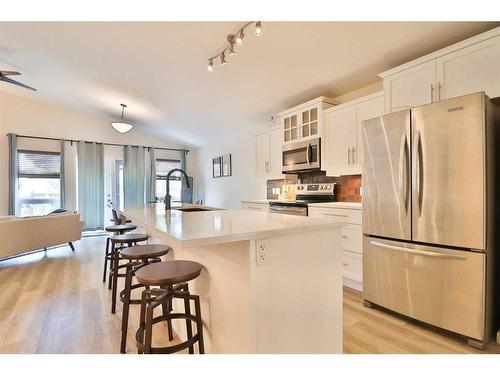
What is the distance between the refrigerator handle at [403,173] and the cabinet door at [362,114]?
25.1 inches

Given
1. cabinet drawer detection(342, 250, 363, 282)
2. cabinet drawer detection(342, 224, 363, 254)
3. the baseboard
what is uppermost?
cabinet drawer detection(342, 224, 363, 254)

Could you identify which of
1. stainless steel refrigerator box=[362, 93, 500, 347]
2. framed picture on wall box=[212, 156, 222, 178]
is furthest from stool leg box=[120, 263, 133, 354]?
framed picture on wall box=[212, 156, 222, 178]

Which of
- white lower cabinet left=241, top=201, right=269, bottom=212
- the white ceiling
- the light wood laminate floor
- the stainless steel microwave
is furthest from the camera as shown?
white lower cabinet left=241, top=201, right=269, bottom=212

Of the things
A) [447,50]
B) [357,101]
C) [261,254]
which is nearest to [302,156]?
[357,101]

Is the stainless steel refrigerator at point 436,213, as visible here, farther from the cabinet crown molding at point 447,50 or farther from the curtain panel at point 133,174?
the curtain panel at point 133,174

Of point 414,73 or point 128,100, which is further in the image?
point 128,100

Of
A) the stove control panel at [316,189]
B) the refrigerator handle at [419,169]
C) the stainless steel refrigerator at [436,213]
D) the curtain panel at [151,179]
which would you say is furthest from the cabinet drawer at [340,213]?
the curtain panel at [151,179]

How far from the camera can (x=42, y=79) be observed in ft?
15.7

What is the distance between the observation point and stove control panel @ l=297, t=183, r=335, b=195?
354 cm

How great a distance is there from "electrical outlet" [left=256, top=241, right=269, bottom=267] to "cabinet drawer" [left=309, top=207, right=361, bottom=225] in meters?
1.75

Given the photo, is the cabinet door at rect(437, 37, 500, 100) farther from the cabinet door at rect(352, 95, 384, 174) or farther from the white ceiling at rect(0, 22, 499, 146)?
the cabinet door at rect(352, 95, 384, 174)

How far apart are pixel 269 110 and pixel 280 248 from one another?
10.8ft
